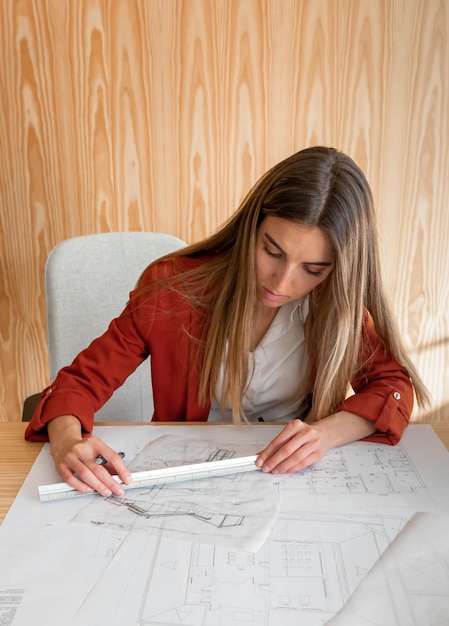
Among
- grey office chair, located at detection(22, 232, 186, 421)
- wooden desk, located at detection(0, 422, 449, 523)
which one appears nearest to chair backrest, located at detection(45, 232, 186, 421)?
grey office chair, located at detection(22, 232, 186, 421)

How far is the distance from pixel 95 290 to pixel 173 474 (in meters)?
0.77

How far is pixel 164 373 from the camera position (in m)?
1.39

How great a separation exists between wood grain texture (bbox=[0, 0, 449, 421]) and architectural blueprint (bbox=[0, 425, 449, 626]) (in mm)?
1301

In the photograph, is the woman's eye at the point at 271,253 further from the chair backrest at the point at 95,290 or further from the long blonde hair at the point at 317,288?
the chair backrest at the point at 95,290

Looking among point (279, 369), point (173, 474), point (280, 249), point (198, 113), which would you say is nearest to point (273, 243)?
point (280, 249)

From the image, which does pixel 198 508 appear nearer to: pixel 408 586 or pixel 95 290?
pixel 408 586

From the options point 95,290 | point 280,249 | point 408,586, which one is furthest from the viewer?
point 95,290

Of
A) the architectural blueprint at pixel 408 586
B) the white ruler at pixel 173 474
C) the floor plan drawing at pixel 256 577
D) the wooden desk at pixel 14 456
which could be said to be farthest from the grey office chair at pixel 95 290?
the architectural blueprint at pixel 408 586

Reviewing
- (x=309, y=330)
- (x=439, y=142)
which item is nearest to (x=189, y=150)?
(x=439, y=142)

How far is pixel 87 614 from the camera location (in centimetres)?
73

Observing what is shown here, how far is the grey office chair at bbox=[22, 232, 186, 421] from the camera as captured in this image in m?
1.64

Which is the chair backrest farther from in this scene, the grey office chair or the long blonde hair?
the long blonde hair

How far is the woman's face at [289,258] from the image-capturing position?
1.16 m

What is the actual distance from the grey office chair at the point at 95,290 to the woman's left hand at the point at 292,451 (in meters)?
0.72
